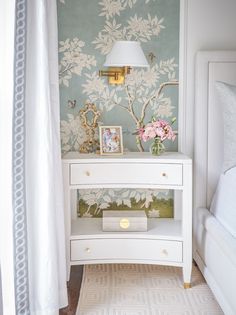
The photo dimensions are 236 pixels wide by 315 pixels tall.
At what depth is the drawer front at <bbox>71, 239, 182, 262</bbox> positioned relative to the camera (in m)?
2.65

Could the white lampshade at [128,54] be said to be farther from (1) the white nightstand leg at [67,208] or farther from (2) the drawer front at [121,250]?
(2) the drawer front at [121,250]

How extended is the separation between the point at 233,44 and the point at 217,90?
18.2 inches

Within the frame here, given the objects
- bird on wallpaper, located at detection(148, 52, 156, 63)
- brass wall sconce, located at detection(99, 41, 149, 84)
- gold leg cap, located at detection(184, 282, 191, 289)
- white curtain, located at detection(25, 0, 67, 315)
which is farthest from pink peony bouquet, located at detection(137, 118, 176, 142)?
gold leg cap, located at detection(184, 282, 191, 289)

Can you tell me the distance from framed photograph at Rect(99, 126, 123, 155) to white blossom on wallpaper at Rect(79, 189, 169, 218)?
39 centimetres

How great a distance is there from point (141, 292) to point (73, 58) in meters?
1.59

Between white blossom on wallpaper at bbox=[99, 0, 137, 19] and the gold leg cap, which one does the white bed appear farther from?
white blossom on wallpaper at bbox=[99, 0, 137, 19]

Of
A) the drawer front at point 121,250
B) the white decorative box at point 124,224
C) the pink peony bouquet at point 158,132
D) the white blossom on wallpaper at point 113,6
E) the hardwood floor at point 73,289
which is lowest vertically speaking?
the hardwood floor at point 73,289

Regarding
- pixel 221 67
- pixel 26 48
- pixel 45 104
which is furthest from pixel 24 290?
pixel 221 67

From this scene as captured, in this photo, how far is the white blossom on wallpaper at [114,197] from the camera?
3.04 meters

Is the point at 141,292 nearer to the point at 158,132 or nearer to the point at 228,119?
the point at 158,132

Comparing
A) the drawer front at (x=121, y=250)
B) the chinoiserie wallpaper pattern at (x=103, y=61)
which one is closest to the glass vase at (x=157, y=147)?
the chinoiserie wallpaper pattern at (x=103, y=61)

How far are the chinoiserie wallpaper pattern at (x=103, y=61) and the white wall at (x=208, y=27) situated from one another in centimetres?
10

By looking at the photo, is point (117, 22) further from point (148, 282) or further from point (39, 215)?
point (148, 282)

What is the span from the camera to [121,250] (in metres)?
2.67
